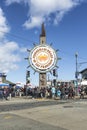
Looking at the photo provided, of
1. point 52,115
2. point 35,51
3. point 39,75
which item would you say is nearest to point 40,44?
point 35,51

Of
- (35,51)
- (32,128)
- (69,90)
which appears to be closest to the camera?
(32,128)

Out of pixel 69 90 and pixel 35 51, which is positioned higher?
pixel 35 51

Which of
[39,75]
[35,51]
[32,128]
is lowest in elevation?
[32,128]

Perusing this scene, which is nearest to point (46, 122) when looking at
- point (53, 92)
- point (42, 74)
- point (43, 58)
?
point (53, 92)

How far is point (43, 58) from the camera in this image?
4806 cm

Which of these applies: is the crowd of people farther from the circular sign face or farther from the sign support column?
the circular sign face

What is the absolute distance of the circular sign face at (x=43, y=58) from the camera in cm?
4759

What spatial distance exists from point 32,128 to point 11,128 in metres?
0.91

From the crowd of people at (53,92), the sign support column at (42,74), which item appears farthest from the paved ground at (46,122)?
the sign support column at (42,74)

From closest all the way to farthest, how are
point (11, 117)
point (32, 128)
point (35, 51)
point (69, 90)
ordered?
point (32, 128), point (11, 117), point (69, 90), point (35, 51)

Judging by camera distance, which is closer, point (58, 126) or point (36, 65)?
point (58, 126)

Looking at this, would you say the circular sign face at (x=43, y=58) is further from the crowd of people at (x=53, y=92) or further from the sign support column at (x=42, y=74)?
the crowd of people at (x=53, y=92)

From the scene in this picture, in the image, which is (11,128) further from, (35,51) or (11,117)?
(35,51)

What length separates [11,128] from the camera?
1545 cm
